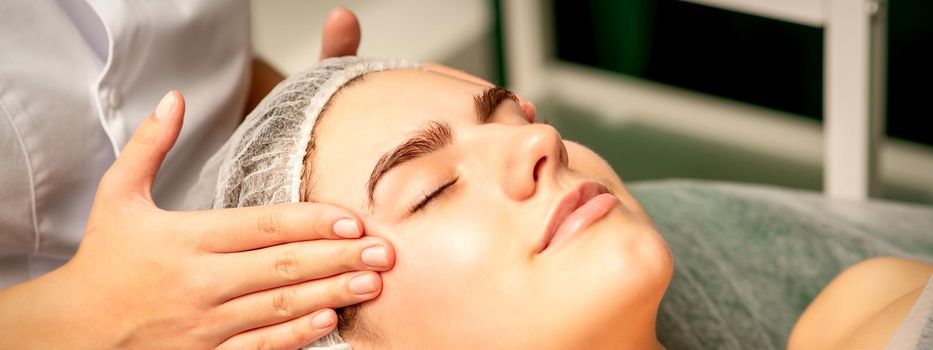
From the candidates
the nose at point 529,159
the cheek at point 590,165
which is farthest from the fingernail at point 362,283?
the cheek at point 590,165

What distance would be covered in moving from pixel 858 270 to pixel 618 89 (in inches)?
69.2

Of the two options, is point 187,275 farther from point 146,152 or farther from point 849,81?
point 849,81

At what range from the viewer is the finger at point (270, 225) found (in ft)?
3.18

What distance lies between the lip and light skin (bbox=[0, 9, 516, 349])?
0.54 feet

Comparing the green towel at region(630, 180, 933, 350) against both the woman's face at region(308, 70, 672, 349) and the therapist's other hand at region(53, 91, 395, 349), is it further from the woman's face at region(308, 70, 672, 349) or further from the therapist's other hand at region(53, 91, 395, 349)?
the therapist's other hand at region(53, 91, 395, 349)

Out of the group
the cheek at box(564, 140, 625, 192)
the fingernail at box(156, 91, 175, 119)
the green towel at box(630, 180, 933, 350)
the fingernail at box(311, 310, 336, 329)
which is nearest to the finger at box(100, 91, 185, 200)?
the fingernail at box(156, 91, 175, 119)

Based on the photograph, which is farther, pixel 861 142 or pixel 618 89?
pixel 618 89

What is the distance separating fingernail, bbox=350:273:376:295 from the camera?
3.21 ft

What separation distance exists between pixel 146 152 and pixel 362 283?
0.30 metres

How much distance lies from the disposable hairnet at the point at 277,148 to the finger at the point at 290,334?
0.03 meters

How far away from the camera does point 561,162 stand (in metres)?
1.06

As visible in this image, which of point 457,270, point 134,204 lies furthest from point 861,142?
point 134,204

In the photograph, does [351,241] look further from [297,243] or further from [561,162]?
[561,162]

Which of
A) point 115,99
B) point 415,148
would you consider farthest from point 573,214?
point 115,99
